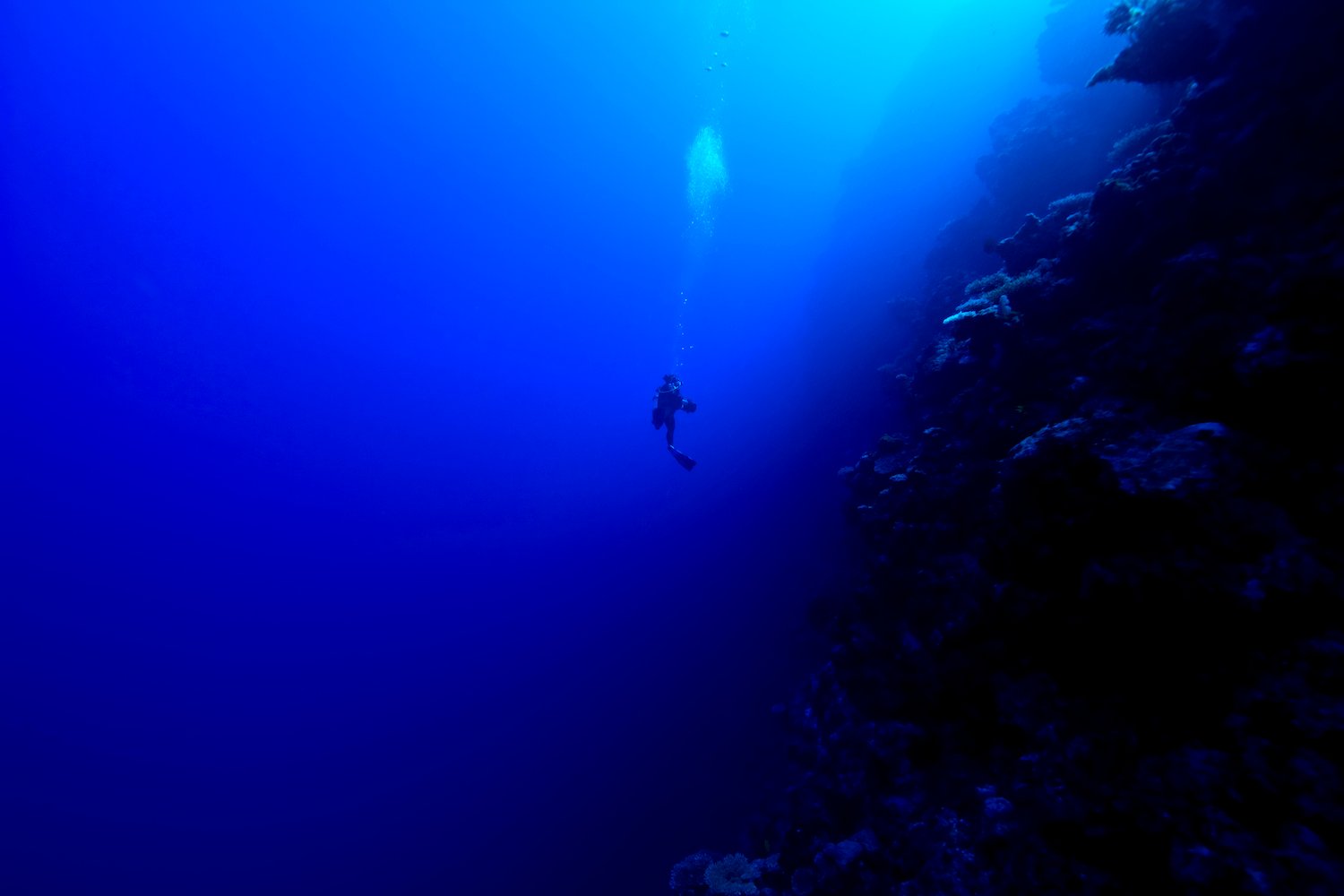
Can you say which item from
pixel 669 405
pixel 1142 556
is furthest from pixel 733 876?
pixel 669 405

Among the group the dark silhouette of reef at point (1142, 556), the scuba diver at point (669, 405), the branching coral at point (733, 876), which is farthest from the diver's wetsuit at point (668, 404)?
the branching coral at point (733, 876)

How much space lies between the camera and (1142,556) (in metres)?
4.67

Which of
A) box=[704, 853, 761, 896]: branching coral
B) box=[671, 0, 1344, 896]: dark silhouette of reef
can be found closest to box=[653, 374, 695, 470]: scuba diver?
box=[671, 0, 1344, 896]: dark silhouette of reef

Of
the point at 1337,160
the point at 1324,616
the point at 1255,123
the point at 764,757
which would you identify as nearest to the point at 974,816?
the point at 1324,616

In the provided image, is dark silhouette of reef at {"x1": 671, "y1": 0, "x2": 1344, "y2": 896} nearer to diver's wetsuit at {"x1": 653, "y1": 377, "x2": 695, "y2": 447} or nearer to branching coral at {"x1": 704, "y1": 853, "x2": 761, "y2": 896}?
branching coral at {"x1": 704, "y1": 853, "x2": 761, "y2": 896}

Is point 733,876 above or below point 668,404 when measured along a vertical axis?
below

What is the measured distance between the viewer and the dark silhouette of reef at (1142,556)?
3990 mm

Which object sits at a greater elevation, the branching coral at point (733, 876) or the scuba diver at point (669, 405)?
the scuba diver at point (669, 405)

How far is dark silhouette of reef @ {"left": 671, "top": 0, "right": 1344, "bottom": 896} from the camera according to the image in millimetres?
3990

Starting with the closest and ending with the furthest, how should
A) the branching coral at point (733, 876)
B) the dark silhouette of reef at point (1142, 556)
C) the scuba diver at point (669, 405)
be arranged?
the dark silhouette of reef at point (1142, 556) < the branching coral at point (733, 876) < the scuba diver at point (669, 405)

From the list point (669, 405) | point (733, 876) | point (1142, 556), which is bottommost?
point (733, 876)

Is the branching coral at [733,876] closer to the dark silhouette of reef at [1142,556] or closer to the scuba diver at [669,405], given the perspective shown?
the dark silhouette of reef at [1142,556]

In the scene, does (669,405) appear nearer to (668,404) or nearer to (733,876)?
(668,404)

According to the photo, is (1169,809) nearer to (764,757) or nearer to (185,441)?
(764,757)
